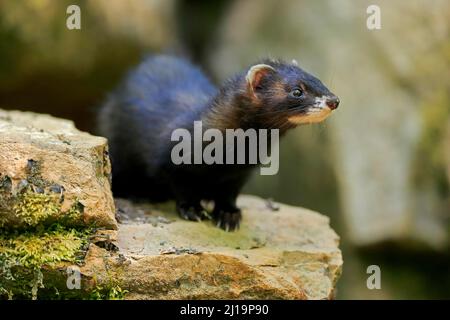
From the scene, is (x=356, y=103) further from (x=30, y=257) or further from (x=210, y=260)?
(x=30, y=257)

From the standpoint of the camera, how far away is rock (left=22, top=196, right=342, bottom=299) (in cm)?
472

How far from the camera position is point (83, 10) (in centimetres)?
929

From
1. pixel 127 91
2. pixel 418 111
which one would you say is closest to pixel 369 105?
pixel 418 111

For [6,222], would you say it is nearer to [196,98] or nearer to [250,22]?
[196,98]

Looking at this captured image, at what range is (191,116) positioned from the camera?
20.7 feet

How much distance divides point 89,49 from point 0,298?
540 cm

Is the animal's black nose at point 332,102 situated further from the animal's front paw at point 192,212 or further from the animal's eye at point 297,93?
the animal's front paw at point 192,212

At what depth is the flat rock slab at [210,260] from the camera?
4762 mm

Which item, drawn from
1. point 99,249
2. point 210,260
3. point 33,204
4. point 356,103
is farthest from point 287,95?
point 356,103

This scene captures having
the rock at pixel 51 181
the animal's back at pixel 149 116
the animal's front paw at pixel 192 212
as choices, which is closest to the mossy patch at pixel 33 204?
the rock at pixel 51 181

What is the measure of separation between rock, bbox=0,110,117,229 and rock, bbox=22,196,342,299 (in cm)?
24

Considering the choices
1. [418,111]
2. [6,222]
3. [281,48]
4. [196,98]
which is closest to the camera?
[6,222]

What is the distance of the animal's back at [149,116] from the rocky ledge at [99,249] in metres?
0.94

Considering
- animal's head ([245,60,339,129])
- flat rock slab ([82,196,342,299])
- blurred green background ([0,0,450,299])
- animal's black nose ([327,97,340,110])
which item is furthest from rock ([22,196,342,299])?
blurred green background ([0,0,450,299])
